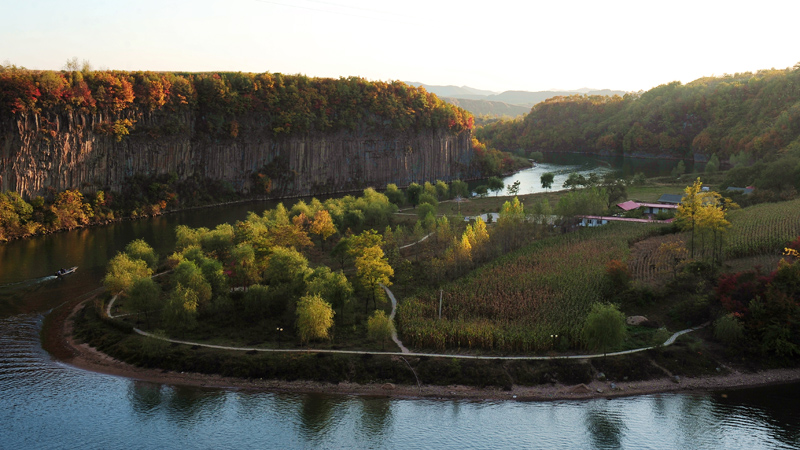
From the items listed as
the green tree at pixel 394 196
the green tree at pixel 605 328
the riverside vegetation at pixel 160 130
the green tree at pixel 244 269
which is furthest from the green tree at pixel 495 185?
the green tree at pixel 605 328

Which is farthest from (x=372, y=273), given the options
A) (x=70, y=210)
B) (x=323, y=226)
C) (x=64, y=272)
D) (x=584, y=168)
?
(x=584, y=168)

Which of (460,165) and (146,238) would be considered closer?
(146,238)

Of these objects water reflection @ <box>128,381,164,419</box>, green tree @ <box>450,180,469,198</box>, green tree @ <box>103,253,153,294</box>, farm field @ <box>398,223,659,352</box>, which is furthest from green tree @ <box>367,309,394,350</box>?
green tree @ <box>450,180,469,198</box>

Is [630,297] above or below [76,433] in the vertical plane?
above

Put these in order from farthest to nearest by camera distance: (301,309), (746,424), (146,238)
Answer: (146,238) → (301,309) → (746,424)

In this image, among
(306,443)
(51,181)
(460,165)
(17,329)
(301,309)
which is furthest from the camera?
(460,165)

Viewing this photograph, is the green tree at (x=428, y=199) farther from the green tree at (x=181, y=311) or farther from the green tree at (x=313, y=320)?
the green tree at (x=181, y=311)

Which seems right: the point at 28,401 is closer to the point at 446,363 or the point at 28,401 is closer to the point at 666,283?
the point at 446,363

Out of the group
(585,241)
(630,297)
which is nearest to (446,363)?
(630,297)
